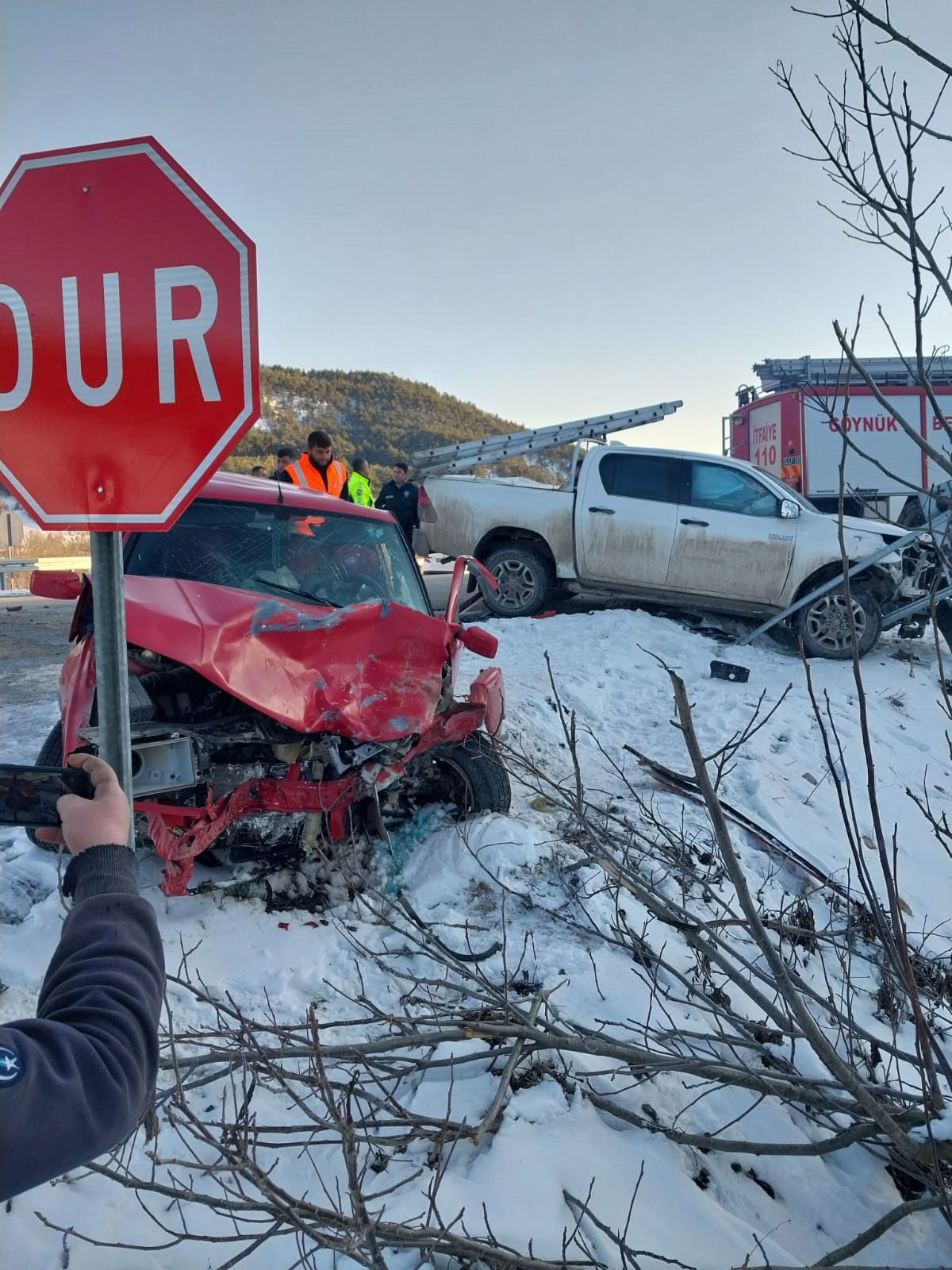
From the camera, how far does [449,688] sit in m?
4.04

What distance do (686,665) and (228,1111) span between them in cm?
653

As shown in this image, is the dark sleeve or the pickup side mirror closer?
the dark sleeve

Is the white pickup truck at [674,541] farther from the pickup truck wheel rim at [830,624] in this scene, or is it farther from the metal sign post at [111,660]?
the metal sign post at [111,660]

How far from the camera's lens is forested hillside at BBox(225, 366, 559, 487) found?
4412 centimetres

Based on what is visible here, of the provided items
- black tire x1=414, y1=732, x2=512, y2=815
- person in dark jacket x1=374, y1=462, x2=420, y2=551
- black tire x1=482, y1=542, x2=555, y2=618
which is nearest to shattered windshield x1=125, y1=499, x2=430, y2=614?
black tire x1=414, y1=732, x2=512, y2=815

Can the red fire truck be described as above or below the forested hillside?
below

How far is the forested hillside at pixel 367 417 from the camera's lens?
44125mm

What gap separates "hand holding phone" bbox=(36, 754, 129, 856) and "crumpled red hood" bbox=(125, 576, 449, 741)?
67.8 inches

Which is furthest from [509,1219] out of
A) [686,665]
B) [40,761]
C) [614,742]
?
[686,665]

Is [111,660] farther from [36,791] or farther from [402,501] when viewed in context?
[402,501]

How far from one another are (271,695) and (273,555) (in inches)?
50.5

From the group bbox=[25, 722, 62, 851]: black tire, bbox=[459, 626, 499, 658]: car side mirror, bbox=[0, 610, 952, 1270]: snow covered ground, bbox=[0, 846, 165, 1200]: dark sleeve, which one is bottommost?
bbox=[0, 610, 952, 1270]: snow covered ground

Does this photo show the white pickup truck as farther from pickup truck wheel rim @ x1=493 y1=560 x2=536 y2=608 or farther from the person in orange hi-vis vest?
the person in orange hi-vis vest

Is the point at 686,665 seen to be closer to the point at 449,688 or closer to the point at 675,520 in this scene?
the point at 675,520
